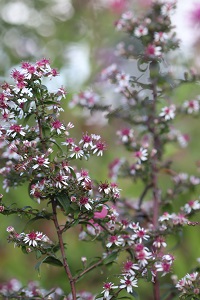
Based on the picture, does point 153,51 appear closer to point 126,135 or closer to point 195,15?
point 126,135

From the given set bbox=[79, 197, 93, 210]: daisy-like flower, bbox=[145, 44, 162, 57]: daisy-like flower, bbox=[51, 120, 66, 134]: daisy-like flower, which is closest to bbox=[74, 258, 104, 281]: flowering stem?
bbox=[79, 197, 93, 210]: daisy-like flower

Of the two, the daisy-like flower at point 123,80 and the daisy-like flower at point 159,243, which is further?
the daisy-like flower at point 123,80

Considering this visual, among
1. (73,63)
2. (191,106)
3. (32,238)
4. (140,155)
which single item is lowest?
(32,238)

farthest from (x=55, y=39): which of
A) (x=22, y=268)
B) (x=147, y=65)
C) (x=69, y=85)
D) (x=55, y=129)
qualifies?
(x=55, y=129)

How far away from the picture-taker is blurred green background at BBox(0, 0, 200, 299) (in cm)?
183

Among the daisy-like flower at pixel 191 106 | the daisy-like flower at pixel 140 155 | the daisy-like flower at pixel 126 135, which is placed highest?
the daisy-like flower at pixel 191 106

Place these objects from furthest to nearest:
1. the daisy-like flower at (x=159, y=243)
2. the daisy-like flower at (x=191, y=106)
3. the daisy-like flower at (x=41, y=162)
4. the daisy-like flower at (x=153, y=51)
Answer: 1. the daisy-like flower at (x=191, y=106)
2. the daisy-like flower at (x=153, y=51)
3. the daisy-like flower at (x=159, y=243)
4. the daisy-like flower at (x=41, y=162)

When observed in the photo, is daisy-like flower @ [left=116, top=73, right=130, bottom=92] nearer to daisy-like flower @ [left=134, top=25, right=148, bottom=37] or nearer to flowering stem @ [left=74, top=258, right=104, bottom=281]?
daisy-like flower @ [left=134, top=25, right=148, bottom=37]

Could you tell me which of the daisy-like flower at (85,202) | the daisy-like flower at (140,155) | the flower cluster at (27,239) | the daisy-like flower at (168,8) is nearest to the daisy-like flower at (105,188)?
the daisy-like flower at (85,202)

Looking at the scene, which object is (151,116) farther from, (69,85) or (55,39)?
(55,39)

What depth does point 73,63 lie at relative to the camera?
227cm

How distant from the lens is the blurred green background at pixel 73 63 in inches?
72.2

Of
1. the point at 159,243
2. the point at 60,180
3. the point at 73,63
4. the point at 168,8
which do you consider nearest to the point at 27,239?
the point at 60,180

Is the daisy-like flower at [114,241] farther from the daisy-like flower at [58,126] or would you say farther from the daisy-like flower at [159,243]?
the daisy-like flower at [58,126]
